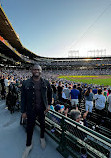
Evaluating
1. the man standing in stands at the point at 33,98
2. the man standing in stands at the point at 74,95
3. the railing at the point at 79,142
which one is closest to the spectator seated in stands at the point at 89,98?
the man standing in stands at the point at 74,95

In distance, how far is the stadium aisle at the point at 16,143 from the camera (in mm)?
2182

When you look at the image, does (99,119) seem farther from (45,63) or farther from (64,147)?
(45,63)

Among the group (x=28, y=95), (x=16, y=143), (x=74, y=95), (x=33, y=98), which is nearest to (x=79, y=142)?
(x=33, y=98)

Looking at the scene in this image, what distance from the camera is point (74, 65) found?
67.4 meters

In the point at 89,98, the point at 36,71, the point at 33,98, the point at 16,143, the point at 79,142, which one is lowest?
the point at 16,143

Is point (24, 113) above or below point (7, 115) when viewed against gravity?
above

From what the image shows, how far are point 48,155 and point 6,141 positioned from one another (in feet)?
4.65

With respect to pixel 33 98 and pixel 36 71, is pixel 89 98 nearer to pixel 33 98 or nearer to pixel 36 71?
pixel 33 98

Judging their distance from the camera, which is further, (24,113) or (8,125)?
(8,125)

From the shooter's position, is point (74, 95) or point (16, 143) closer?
point (16, 143)

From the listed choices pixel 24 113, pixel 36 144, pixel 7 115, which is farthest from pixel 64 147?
pixel 7 115

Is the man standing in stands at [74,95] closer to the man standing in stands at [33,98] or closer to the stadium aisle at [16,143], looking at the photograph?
the stadium aisle at [16,143]

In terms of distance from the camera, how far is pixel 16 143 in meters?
2.54

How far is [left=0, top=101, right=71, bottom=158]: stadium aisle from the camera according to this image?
2.18 meters
